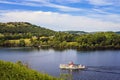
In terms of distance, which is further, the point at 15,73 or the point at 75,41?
the point at 75,41

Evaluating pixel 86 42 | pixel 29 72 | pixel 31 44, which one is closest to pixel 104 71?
pixel 29 72

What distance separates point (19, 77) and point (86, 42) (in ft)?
435

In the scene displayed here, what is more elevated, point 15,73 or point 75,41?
point 15,73

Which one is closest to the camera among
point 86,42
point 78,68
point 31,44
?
point 78,68

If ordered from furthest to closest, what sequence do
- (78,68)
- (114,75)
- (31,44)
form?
(31,44)
(78,68)
(114,75)

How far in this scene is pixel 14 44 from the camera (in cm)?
16400

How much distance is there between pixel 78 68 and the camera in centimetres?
7225

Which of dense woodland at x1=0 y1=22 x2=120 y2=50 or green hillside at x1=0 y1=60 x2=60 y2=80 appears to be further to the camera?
dense woodland at x1=0 y1=22 x2=120 y2=50

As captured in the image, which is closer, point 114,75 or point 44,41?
point 114,75

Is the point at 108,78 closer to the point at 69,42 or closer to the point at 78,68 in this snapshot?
the point at 78,68

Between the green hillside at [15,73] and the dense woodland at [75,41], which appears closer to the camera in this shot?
the green hillside at [15,73]

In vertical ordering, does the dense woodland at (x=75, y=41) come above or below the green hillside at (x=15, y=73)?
below

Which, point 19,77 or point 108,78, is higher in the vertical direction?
point 19,77

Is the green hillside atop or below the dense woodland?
atop
